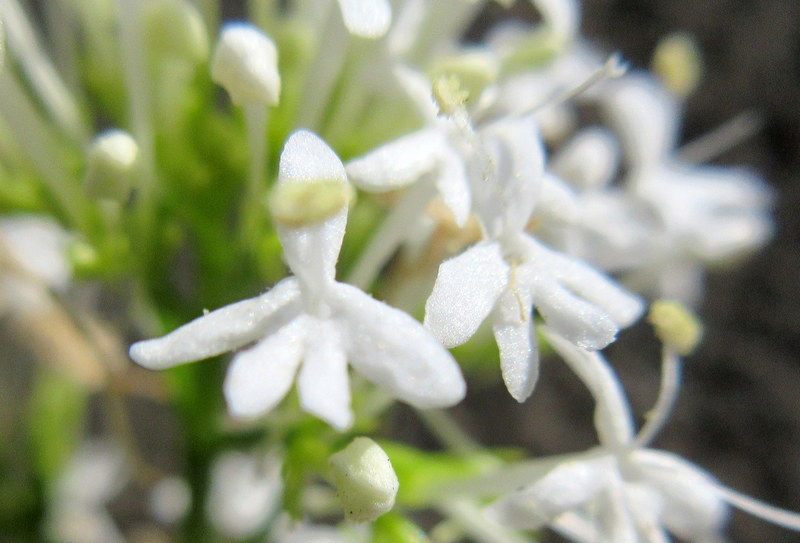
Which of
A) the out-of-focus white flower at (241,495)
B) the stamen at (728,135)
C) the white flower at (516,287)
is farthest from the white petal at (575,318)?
the stamen at (728,135)

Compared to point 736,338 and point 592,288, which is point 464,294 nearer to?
point 592,288

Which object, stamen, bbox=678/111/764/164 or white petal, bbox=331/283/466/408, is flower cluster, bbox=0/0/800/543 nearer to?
white petal, bbox=331/283/466/408

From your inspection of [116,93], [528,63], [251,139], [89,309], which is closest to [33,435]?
[89,309]

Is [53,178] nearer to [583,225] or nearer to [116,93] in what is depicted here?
[116,93]


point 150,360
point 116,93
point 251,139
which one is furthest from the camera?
point 116,93

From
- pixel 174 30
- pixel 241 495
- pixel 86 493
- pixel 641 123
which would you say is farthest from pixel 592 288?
pixel 86 493

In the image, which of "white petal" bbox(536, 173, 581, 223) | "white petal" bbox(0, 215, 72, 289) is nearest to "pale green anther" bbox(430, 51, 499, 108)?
"white petal" bbox(536, 173, 581, 223)

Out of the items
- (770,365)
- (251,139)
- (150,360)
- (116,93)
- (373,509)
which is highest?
(116,93)
